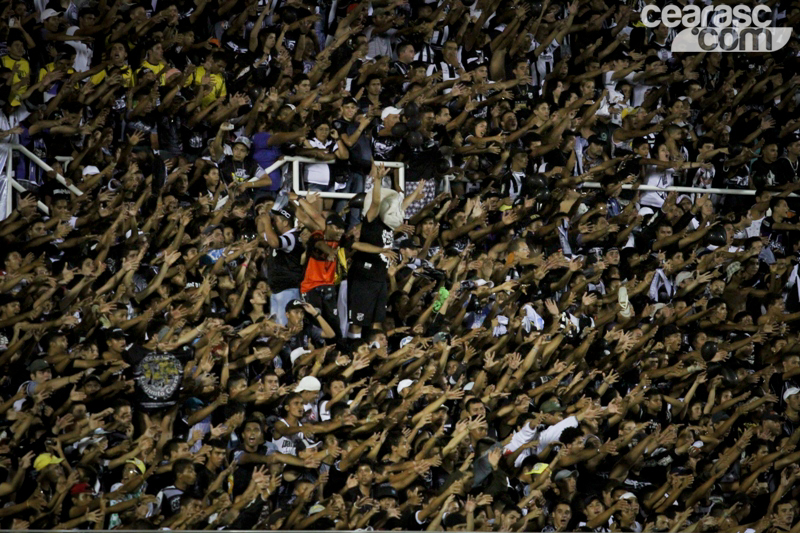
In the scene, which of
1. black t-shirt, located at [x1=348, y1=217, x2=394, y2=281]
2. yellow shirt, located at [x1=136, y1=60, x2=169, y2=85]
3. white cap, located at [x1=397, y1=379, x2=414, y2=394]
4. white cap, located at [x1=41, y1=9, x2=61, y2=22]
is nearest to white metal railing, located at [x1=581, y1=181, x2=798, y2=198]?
black t-shirt, located at [x1=348, y1=217, x2=394, y2=281]

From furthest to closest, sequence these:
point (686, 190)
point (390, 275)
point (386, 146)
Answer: point (686, 190) < point (386, 146) < point (390, 275)

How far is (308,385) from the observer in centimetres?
1134

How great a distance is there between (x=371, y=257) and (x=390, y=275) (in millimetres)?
252

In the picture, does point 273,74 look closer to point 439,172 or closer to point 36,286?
point 439,172

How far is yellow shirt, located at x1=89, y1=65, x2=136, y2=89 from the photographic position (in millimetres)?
11929

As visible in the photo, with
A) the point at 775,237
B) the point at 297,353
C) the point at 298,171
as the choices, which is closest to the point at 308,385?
the point at 297,353

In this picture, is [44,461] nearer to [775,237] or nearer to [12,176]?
[12,176]

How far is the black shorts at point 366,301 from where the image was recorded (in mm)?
11836

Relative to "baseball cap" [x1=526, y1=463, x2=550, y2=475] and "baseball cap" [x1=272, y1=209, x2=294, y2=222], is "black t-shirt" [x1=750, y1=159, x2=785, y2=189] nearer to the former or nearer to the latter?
"baseball cap" [x1=526, y1=463, x2=550, y2=475]

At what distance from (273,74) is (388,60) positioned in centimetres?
118

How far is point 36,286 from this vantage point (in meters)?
10.6

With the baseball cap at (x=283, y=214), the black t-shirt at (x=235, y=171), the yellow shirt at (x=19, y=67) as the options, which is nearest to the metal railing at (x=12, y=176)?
the yellow shirt at (x=19, y=67)

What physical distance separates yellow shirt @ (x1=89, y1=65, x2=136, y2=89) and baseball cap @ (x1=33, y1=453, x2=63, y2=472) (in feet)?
11.5

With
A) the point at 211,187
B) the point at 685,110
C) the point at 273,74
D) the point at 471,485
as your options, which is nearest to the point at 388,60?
the point at 273,74
